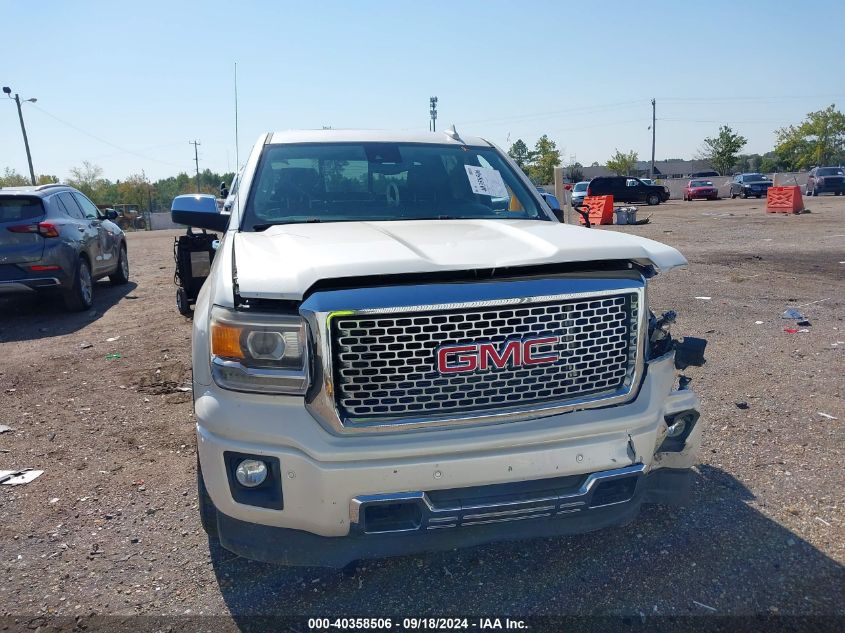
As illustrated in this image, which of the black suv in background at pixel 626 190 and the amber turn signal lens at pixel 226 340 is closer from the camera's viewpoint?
the amber turn signal lens at pixel 226 340

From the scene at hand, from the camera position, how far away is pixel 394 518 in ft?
7.89

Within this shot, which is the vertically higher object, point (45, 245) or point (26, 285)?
point (45, 245)

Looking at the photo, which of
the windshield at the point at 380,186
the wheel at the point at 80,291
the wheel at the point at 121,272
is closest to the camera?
the windshield at the point at 380,186

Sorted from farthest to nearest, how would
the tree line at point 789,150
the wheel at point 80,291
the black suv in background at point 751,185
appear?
the tree line at point 789,150, the black suv in background at point 751,185, the wheel at point 80,291

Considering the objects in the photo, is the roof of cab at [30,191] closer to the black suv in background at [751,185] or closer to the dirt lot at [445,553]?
the dirt lot at [445,553]

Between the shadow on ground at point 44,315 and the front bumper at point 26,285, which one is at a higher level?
the front bumper at point 26,285

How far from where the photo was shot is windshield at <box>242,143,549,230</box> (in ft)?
12.4

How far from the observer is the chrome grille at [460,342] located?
2.37m

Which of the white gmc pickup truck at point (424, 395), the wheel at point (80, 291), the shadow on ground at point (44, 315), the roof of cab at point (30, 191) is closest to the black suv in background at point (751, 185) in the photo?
the shadow on ground at point (44, 315)

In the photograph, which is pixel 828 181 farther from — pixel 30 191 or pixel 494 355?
pixel 494 355

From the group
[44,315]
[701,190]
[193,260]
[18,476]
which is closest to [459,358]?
[18,476]

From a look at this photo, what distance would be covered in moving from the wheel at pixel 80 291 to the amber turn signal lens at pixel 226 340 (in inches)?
291

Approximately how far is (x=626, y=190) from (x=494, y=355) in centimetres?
3890

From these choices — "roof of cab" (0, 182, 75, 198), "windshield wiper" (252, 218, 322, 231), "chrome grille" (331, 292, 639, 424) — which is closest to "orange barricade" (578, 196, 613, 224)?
"roof of cab" (0, 182, 75, 198)
